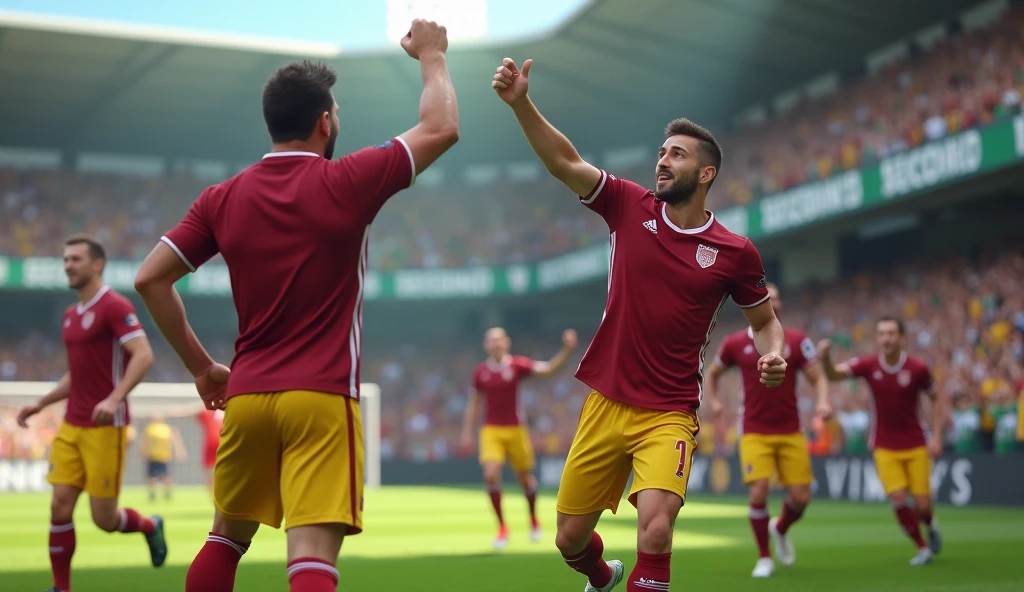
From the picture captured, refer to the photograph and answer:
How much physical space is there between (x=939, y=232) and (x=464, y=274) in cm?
1694

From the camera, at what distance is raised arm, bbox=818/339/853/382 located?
33.7 ft

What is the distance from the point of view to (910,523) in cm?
1075

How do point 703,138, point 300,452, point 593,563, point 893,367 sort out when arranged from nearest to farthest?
point 300,452 → point 703,138 → point 593,563 → point 893,367

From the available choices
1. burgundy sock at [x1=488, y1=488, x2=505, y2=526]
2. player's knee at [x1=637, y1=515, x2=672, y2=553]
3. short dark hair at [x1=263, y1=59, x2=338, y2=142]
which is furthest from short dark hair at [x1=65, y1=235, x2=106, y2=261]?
burgundy sock at [x1=488, y1=488, x2=505, y2=526]

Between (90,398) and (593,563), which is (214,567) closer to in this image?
(593,563)

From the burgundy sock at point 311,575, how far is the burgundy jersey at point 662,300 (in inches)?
92.4

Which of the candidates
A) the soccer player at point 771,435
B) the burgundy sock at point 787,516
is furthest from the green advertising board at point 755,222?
the burgundy sock at point 787,516

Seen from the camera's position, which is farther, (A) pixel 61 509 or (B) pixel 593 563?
(A) pixel 61 509

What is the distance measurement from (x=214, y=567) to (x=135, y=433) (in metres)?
28.3

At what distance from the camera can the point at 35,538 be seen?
14.3m

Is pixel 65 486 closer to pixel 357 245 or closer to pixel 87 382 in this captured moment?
pixel 87 382

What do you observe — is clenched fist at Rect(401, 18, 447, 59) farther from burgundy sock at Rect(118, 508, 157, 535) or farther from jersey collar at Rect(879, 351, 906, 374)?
jersey collar at Rect(879, 351, 906, 374)

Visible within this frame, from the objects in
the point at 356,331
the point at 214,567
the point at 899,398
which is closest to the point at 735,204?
the point at 899,398

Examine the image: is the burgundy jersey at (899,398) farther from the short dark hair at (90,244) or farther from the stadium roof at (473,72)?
the stadium roof at (473,72)
